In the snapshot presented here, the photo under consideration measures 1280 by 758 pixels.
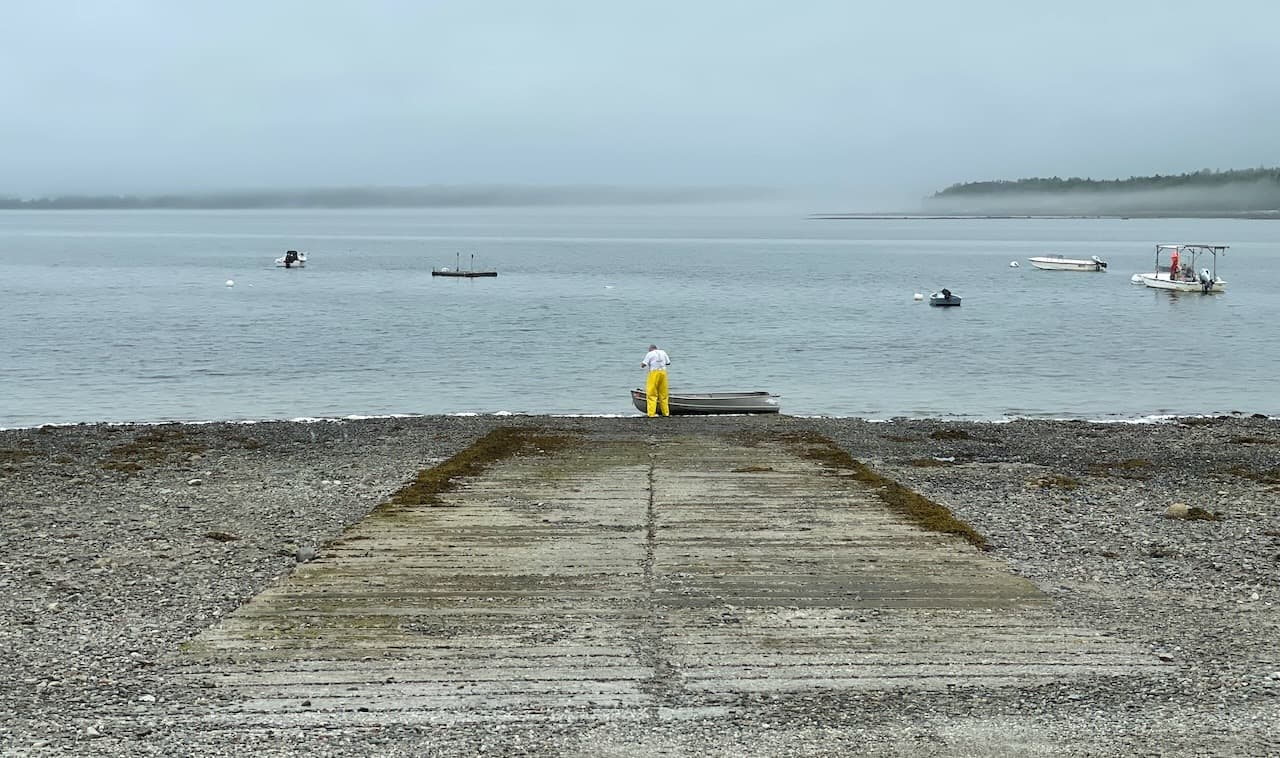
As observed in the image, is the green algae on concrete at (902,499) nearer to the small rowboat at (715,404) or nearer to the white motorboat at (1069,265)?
the small rowboat at (715,404)

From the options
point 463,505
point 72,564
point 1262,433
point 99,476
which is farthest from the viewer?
point 1262,433

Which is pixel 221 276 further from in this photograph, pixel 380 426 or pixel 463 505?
pixel 463 505

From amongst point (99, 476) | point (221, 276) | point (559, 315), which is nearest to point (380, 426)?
point (99, 476)

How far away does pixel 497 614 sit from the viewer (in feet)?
33.9

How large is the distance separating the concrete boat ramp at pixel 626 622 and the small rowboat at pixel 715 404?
12183 millimetres

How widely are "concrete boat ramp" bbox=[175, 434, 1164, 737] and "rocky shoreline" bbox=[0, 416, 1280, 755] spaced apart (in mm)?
342

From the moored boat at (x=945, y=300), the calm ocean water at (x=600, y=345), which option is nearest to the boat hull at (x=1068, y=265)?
the calm ocean water at (x=600, y=345)

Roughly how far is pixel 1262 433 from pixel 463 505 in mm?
17098

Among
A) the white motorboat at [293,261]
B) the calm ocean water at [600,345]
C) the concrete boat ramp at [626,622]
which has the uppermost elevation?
the white motorboat at [293,261]

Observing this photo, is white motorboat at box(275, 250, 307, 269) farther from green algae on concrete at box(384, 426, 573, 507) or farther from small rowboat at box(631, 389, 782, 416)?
green algae on concrete at box(384, 426, 573, 507)

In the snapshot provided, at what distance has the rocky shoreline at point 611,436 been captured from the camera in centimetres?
781

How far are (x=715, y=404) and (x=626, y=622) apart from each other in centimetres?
1739

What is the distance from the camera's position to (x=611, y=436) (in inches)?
861

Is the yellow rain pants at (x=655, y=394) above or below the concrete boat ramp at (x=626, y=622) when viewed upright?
below
